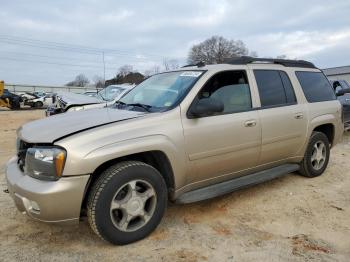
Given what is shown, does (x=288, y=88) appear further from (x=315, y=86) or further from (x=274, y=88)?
(x=315, y=86)

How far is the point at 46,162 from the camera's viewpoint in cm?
300

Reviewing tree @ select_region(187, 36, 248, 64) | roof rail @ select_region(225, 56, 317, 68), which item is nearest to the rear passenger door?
roof rail @ select_region(225, 56, 317, 68)

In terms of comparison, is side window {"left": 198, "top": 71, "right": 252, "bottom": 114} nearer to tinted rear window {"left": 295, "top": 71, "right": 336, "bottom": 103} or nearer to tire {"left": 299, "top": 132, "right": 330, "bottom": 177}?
tinted rear window {"left": 295, "top": 71, "right": 336, "bottom": 103}

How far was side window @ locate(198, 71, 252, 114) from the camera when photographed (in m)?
4.02

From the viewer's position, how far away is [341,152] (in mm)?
7520

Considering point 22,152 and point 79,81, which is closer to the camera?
point 22,152

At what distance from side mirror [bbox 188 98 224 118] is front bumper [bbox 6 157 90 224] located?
1298 mm

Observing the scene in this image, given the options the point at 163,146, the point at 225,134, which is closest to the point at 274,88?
the point at 225,134

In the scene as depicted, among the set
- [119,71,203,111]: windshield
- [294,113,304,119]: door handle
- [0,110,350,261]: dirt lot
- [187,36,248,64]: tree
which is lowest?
[0,110,350,261]: dirt lot

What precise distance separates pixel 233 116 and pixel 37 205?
2.27 m

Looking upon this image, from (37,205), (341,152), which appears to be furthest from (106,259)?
(341,152)

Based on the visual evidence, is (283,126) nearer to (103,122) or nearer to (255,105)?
(255,105)

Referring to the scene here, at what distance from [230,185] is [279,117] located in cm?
117

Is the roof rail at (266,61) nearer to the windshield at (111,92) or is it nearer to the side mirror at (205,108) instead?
the side mirror at (205,108)
